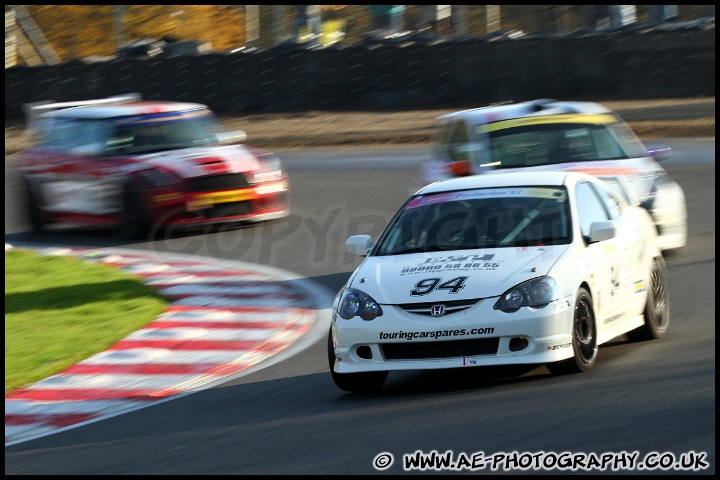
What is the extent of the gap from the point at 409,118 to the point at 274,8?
6671 millimetres

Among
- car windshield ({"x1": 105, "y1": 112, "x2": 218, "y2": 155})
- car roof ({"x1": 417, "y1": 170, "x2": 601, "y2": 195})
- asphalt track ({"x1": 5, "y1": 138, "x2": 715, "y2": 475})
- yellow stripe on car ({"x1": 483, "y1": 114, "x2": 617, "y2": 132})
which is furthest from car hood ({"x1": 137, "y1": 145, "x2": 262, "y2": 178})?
car roof ({"x1": 417, "y1": 170, "x2": 601, "y2": 195})

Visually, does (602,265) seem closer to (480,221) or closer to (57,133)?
(480,221)

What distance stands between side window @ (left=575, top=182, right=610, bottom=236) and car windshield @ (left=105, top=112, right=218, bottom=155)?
8453 mm

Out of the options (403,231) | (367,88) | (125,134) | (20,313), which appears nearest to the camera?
(403,231)

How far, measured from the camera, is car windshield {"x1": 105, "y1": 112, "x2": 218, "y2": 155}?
16594mm

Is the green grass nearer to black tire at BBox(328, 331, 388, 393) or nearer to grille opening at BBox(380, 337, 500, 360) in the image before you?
black tire at BBox(328, 331, 388, 393)

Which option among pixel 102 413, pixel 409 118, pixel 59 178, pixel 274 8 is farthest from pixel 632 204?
pixel 274 8

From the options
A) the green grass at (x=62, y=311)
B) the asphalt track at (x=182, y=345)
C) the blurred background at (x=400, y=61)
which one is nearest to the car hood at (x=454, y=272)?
the asphalt track at (x=182, y=345)

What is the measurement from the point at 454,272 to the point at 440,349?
1.68 ft

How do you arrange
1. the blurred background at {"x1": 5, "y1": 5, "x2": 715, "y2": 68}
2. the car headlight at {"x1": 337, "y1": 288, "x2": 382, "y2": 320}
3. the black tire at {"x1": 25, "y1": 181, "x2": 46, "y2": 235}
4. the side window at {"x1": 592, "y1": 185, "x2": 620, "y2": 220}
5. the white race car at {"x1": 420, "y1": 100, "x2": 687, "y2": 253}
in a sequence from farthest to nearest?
1. the blurred background at {"x1": 5, "y1": 5, "x2": 715, "y2": 68}
2. the black tire at {"x1": 25, "y1": 181, "x2": 46, "y2": 235}
3. the white race car at {"x1": 420, "y1": 100, "x2": 687, "y2": 253}
4. the side window at {"x1": 592, "y1": 185, "x2": 620, "y2": 220}
5. the car headlight at {"x1": 337, "y1": 288, "x2": 382, "y2": 320}

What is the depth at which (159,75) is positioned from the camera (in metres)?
32.4

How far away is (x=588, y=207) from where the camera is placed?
29.8 feet

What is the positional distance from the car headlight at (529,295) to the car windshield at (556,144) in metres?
5.21

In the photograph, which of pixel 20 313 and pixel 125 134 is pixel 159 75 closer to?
pixel 125 134
